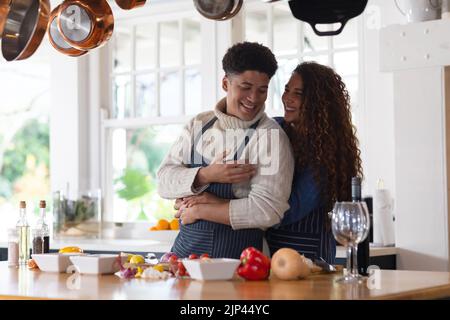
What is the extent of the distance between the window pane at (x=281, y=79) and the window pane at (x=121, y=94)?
49.0 inches

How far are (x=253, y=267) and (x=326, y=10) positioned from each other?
1.04m

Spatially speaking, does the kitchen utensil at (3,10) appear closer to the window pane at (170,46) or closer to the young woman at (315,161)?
the young woman at (315,161)

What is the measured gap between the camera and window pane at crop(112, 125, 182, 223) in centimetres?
620

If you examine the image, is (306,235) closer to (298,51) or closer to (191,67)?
(298,51)

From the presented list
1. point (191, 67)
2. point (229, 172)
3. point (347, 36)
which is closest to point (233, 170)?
point (229, 172)

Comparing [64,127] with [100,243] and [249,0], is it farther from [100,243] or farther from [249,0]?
[249,0]

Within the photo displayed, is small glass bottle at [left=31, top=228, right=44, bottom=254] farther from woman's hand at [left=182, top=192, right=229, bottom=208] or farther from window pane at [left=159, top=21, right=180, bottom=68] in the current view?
window pane at [left=159, top=21, right=180, bottom=68]

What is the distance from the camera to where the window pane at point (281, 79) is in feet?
17.7

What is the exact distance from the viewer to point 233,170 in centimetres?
312

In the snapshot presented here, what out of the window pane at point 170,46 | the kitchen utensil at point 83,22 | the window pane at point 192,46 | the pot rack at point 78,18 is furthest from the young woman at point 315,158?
the window pane at point 192,46

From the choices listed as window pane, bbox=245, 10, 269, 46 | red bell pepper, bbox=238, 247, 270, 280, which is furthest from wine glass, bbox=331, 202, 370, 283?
window pane, bbox=245, 10, 269, 46

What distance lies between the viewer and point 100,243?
17.6 ft
